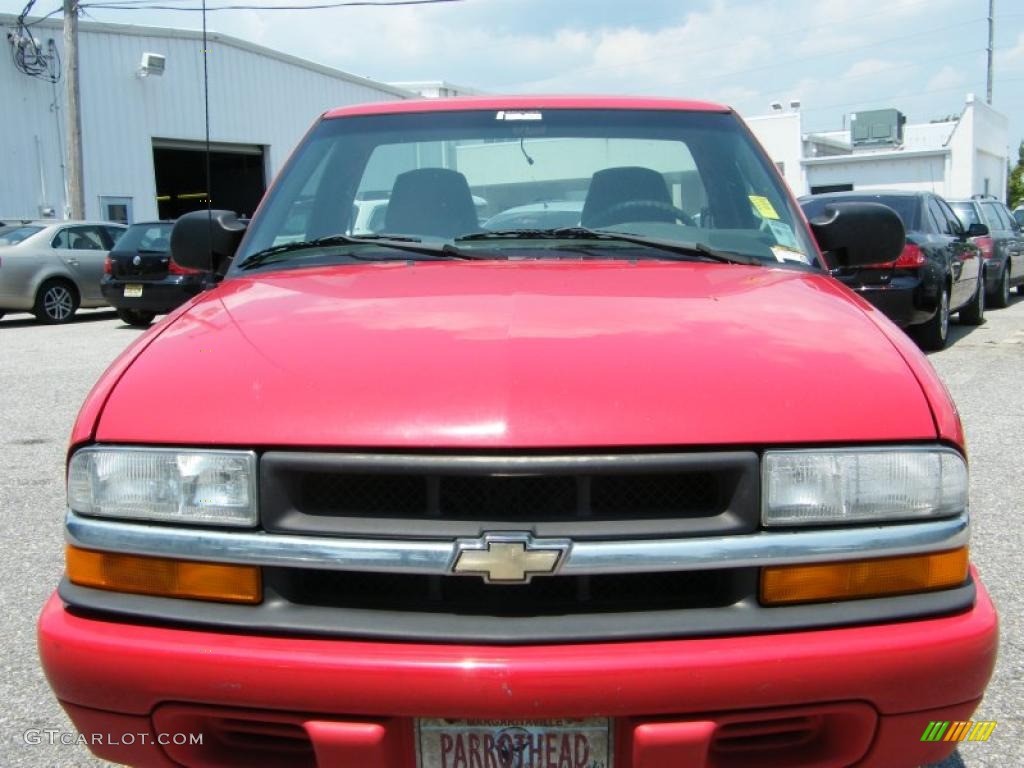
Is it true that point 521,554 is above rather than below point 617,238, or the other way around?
below

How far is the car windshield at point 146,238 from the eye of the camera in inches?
527

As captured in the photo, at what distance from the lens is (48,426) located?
272 inches

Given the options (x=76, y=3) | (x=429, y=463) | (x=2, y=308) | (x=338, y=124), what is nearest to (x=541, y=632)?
(x=429, y=463)

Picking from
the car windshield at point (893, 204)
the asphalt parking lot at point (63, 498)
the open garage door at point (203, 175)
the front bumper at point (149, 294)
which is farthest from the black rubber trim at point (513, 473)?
the open garage door at point (203, 175)

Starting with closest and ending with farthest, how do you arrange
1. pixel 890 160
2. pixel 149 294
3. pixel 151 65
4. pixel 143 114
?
pixel 149 294, pixel 151 65, pixel 143 114, pixel 890 160

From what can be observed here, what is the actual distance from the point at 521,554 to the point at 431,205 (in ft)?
5.43

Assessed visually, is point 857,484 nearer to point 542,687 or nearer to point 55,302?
point 542,687

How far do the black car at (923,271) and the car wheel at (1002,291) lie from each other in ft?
10.7

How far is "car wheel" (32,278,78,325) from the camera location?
565 inches

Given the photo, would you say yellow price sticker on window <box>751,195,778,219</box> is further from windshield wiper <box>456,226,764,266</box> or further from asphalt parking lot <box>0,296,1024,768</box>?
asphalt parking lot <box>0,296,1024,768</box>

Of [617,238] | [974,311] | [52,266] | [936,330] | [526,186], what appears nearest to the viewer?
[617,238]

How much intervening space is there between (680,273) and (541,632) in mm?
1185

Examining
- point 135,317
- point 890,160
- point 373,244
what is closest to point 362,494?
point 373,244

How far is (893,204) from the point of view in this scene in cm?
1063
